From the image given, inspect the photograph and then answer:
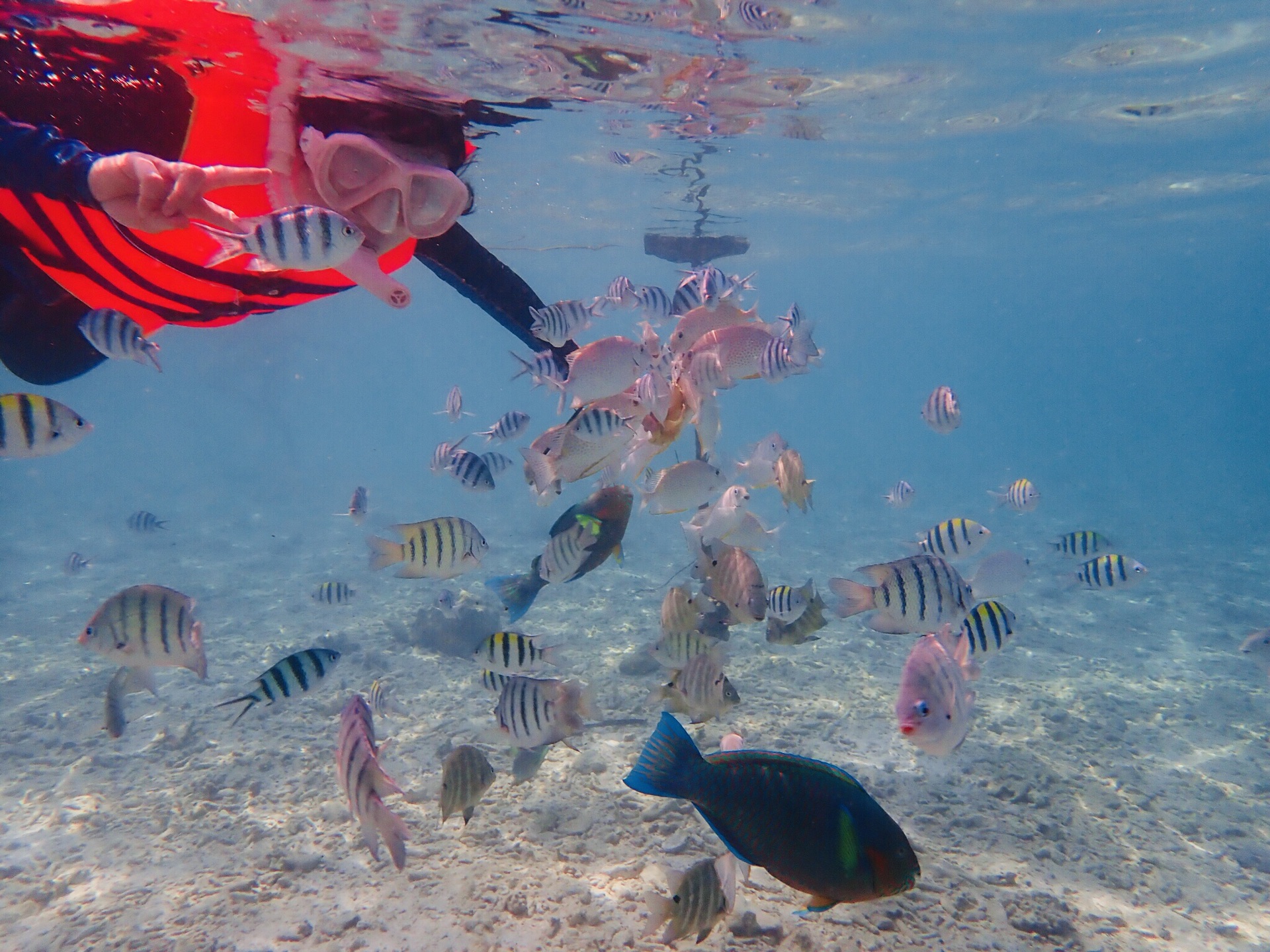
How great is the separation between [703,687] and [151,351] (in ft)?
14.8

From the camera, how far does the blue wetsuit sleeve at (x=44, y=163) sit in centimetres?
190

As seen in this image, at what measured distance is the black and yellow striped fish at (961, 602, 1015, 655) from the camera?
165 inches

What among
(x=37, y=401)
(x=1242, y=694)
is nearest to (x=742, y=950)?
(x=37, y=401)

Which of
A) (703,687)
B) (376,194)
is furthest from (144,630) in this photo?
(703,687)

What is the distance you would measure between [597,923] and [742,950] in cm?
100

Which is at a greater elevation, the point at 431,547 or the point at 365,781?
the point at 431,547

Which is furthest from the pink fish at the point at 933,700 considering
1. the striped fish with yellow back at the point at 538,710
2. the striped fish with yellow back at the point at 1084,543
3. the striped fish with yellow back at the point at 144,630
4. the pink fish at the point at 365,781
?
the striped fish with yellow back at the point at 1084,543

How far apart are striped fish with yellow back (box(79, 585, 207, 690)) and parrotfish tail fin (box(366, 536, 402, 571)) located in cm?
117

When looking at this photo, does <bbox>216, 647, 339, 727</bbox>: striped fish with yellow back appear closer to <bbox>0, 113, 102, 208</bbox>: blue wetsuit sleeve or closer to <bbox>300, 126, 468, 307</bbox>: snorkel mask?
<bbox>300, 126, 468, 307</bbox>: snorkel mask

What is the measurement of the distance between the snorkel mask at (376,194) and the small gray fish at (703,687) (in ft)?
10.5

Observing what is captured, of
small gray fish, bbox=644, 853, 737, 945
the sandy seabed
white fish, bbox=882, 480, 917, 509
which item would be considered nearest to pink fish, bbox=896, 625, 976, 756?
small gray fish, bbox=644, 853, 737, 945

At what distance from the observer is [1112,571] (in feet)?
22.2

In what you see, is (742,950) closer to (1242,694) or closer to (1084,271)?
(1242,694)

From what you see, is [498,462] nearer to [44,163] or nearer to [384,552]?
[384,552]
